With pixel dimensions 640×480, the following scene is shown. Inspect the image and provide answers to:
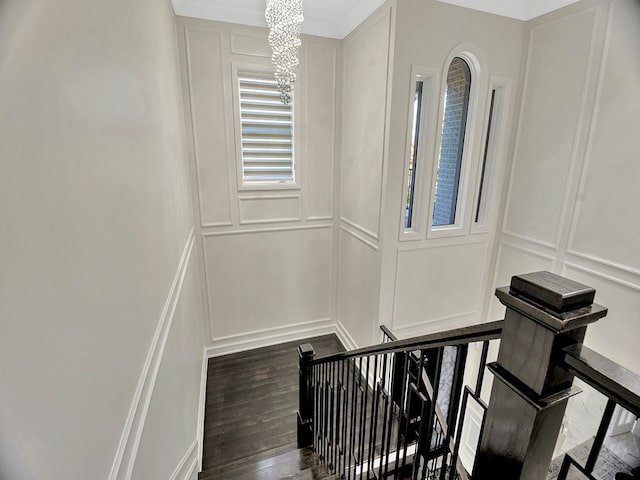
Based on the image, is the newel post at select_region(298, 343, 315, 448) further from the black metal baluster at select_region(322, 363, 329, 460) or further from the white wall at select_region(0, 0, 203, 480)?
the white wall at select_region(0, 0, 203, 480)

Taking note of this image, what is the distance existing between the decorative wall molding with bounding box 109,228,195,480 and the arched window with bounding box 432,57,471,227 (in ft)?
8.67

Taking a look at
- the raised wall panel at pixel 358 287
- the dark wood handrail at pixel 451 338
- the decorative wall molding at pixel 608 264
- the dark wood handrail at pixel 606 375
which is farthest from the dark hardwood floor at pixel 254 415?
the decorative wall molding at pixel 608 264

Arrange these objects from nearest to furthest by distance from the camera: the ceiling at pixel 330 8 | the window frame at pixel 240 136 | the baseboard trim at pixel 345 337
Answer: the ceiling at pixel 330 8
the window frame at pixel 240 136
the baseboard trim at pixel 345 337

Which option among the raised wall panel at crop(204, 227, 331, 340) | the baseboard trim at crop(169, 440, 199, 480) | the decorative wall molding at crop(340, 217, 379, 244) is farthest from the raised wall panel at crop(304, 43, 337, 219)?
the baseboard trim at crop(169, 440, 199, 480)

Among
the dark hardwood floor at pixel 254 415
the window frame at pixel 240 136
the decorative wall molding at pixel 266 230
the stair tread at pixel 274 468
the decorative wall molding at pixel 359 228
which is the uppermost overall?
the window frame at pixel 240 136

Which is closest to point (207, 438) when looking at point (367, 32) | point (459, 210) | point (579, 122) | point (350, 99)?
point (459, 210)

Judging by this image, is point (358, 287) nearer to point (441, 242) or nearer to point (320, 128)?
point (441, 242)

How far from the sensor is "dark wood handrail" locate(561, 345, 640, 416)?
0.52 m

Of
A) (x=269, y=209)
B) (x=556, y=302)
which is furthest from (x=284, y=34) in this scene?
(x=556, y=302)

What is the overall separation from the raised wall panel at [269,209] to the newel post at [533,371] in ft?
9.65

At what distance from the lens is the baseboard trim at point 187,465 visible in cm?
171

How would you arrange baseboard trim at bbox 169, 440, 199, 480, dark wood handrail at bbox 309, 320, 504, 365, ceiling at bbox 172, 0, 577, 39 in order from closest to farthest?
dark wood handrail at bbox 309, 320, 504, 365 < baseboard trim at bbox 169, 440, 199, 480 < ceiling at bbox 172, 0, 577, 39

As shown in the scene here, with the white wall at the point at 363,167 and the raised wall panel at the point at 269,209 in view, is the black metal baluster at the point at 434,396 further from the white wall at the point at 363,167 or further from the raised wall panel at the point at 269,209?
the raised wall panel at the point at 269,209

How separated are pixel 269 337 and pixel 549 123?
3692 mm
